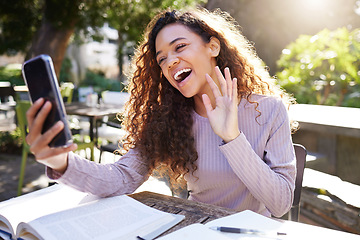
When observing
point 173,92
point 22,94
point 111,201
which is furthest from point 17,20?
point 111,201

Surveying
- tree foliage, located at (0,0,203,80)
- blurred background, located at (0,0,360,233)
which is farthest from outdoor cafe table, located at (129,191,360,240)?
tree foliage, located at (0,0,203,80)

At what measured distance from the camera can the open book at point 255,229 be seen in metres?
0.99

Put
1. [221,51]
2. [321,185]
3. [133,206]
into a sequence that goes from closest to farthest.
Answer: [133,206] < [221,51] < [321,185]

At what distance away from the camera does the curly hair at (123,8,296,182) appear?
171 cm

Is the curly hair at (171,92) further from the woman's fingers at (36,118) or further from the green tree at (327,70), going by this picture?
the green tree at (327,70)

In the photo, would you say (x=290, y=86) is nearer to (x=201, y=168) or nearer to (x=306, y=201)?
(x=306, y=201)

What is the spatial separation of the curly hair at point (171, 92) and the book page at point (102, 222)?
20.0 inches

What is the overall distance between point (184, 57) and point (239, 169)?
0.58m

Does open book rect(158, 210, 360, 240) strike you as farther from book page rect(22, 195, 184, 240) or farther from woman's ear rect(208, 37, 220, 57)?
woman's ear rect(208, 37, 220, 57)

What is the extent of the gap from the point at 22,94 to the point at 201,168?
6.21 m

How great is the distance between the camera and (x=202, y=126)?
175 centimetres

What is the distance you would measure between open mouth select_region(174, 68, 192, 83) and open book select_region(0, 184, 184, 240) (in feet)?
2.04

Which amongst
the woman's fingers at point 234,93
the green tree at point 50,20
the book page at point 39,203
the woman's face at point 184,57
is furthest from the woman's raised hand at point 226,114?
the green tree at point 50,20

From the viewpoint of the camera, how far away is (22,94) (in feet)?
22.7
